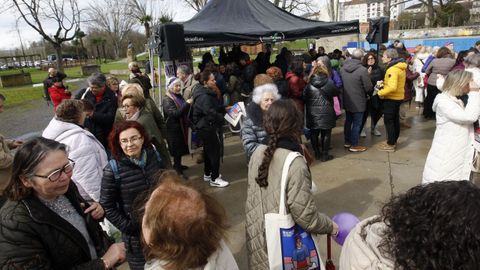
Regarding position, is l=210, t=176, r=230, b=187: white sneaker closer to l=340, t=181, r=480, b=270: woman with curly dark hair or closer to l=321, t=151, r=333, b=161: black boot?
l=321, t=151, r=333, b=161: black boot

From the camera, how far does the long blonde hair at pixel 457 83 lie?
10.2 ft

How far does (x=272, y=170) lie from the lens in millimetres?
2113

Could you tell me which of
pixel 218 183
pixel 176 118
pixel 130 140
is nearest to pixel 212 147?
pixel 218 183

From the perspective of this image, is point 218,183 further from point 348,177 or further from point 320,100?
point 320,100

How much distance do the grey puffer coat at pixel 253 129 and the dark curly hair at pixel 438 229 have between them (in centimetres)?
229

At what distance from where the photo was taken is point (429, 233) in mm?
1062

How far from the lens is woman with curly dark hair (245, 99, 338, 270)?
201 cm

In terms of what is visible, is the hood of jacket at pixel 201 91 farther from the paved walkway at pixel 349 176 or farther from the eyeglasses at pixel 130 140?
the eyeglasses at pixel 130 140

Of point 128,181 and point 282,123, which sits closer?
point 282,123

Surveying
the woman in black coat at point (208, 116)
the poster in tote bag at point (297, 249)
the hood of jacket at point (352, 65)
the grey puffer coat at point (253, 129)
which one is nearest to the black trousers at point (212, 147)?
the woman in black coat at point (208, 116)

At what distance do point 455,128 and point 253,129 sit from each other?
1.98 m

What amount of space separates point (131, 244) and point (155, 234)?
4.26 feet

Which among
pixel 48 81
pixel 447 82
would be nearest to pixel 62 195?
pixel 447 82

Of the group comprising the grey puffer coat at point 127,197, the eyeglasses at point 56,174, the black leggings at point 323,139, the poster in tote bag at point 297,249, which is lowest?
the black leggings at point 323,139
